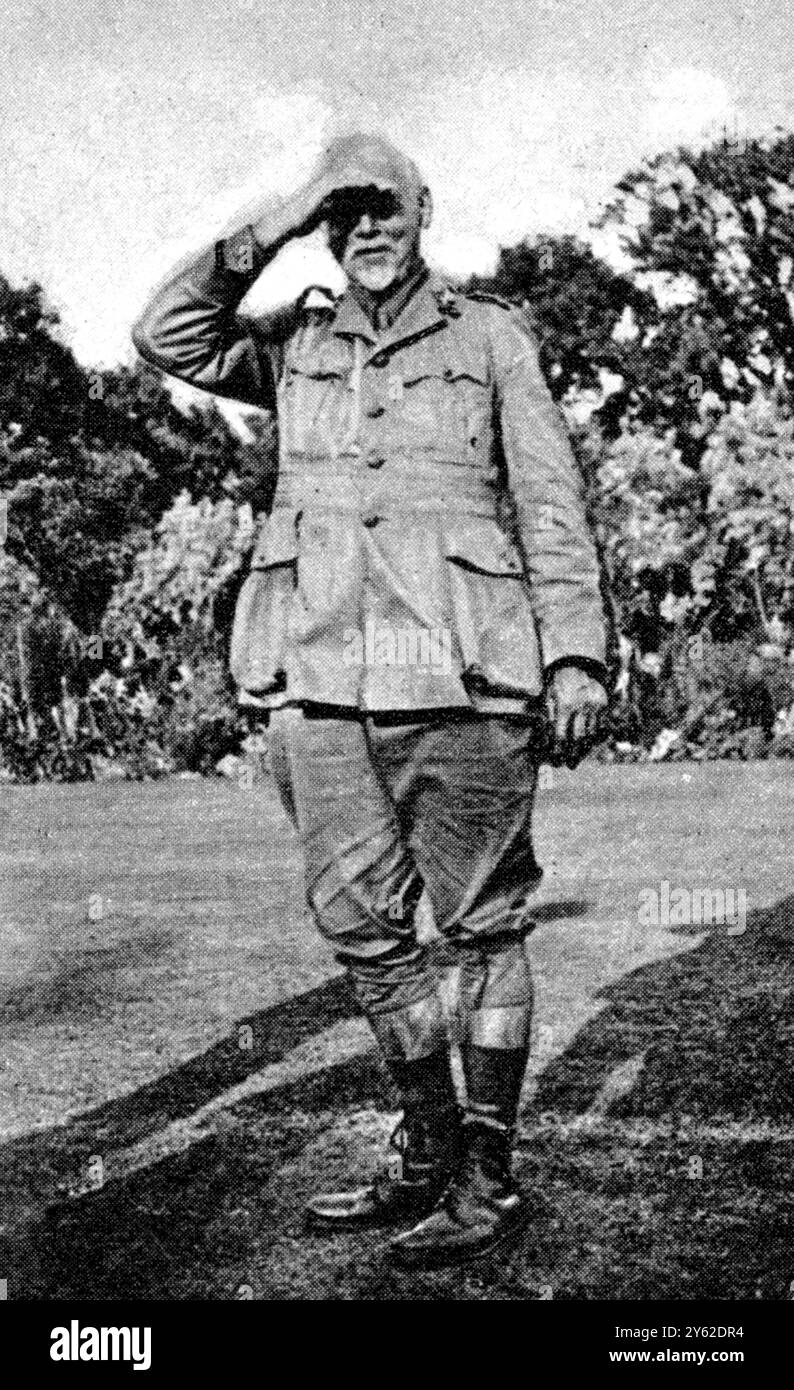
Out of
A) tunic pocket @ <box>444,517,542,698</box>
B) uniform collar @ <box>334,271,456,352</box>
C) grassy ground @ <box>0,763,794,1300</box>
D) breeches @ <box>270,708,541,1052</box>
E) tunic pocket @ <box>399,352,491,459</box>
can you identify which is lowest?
grassy ground @ <box>0,763,794,1300</box>

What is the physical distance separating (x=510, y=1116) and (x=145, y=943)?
4386 millimetres

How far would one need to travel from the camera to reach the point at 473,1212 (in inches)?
151

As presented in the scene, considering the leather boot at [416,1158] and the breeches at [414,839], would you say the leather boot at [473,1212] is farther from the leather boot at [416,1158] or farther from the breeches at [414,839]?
the breeches at [414,839]

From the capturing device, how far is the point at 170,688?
2320cm

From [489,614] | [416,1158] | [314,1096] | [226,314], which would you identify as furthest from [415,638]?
[314,1096]

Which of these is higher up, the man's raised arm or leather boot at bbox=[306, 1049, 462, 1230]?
the man's raised arm

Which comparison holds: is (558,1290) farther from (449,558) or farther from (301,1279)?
(449,558)

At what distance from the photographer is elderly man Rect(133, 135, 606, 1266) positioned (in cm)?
384

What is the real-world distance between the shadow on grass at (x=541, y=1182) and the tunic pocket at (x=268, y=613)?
126 cm

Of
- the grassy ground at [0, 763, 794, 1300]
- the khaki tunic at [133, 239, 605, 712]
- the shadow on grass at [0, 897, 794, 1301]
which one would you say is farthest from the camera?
the khaki tunic at [133, 239, 605, 712]

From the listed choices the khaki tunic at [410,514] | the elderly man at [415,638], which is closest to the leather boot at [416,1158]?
the elderly man at [415,638]

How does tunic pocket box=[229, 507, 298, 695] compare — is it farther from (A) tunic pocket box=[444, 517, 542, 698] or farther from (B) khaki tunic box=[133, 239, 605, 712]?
(A) tunic pocket box=[444, 517, 542, 698]

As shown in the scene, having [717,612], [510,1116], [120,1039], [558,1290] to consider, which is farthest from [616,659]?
[717,612]

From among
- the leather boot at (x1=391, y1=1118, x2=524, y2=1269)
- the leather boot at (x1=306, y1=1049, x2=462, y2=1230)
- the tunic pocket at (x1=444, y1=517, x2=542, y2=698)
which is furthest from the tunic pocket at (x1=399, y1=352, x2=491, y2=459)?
the leather boot at (x1=391, y1=1118, x2=524, y2=1269)
